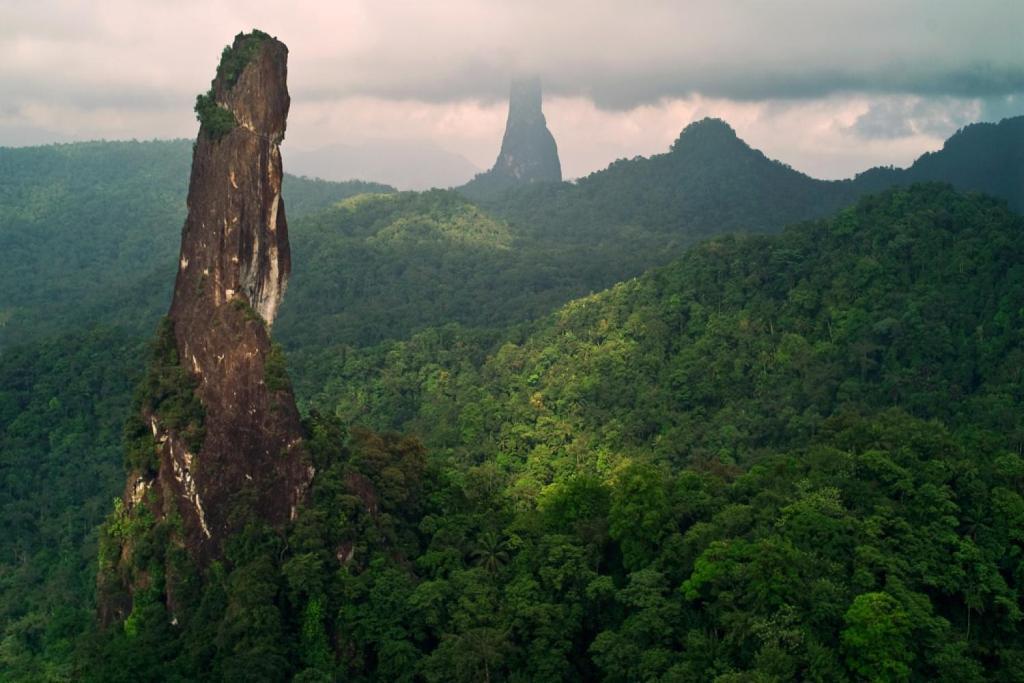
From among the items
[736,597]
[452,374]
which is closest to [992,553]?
[736,597]

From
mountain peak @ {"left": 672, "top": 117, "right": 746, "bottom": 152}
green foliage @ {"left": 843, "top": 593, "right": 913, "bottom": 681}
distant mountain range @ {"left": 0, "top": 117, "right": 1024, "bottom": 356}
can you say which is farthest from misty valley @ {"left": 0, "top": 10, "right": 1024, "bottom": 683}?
mountain peak @ {"left": 672, "top": 117, "right": 746, "bottom": 152}

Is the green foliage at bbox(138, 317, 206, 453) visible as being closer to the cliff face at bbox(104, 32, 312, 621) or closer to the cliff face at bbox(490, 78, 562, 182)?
the cliff face at bbox(104, 32, 312, 621)

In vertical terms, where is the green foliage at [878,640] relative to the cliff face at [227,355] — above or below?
below

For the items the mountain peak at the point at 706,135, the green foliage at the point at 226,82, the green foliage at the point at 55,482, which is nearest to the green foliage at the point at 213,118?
the green foliage at the point at 226,82

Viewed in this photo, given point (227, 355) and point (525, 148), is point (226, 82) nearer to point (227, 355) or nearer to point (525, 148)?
point (227, 355)

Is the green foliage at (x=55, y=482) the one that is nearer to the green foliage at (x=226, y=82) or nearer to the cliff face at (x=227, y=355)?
the cliff face at (x=227, y=355)
